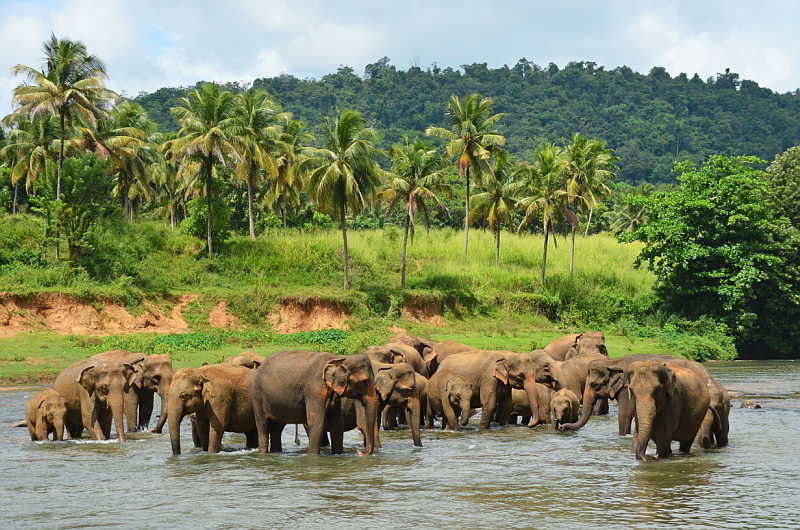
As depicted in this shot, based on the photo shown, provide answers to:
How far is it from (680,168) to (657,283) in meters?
7.07

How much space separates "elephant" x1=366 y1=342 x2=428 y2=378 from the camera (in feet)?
64.9

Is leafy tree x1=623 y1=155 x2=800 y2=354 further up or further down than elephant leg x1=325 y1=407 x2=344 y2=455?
further up

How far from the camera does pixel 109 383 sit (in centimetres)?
1708

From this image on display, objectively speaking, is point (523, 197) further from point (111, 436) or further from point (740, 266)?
point (111, 436)

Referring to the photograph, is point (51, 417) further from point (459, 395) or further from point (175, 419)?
point (459, 395)

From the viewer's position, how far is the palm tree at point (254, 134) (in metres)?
53.0

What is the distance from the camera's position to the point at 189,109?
168 feet

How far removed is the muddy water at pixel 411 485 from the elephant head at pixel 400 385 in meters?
0.84

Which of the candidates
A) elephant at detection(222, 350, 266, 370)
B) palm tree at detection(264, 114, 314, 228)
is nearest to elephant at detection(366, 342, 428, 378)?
elephant at detection(222, 350, 266, 370)

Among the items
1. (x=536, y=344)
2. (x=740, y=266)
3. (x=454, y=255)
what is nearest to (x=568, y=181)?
(x=454, y=255)

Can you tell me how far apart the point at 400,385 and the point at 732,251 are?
114 feet

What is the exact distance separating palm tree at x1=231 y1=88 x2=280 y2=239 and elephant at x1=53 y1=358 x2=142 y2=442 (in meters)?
33.8

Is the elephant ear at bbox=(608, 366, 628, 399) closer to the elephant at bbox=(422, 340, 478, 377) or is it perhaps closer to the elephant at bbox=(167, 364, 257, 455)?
the elephant at bbox=(422, 340, 478, 377)

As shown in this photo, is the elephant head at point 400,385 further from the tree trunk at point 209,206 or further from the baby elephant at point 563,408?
the tree trunk at point 209,206
